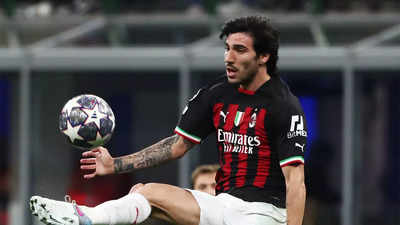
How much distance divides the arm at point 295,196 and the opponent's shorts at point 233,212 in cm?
22

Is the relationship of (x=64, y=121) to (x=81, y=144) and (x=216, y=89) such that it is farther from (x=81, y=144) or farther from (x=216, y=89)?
(x=216, y=89)

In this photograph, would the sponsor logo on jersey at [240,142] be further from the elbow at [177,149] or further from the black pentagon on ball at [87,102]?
the black pentagon on ball at [87,102]

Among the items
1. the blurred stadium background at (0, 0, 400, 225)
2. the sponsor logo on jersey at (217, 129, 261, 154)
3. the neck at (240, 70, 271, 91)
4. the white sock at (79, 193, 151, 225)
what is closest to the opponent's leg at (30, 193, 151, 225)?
the white sock at (79, 193, 151, 225)

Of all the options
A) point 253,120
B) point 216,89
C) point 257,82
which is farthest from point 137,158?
point 257,82

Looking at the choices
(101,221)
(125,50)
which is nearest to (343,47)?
(125,50)

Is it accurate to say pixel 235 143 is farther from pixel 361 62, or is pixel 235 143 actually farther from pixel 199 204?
pixel 361 62

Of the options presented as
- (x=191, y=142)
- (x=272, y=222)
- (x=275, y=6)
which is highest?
(x=275, y=6)

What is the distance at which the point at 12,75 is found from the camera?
49.7 ft

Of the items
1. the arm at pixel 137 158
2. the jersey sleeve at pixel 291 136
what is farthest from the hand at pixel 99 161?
the jersey sleeve at pixel 291 136

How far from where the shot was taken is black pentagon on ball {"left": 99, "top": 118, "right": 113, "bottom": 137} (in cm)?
723

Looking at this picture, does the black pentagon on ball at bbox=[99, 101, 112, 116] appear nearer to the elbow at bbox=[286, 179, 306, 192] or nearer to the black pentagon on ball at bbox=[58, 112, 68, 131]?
the black pentagon on ball at bbox=[58, 112, 68, 131]

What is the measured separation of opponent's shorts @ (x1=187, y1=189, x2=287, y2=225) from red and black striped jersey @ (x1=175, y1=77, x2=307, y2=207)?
0.18ft

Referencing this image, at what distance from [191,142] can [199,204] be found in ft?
1.82

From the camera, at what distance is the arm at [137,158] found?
23.9 feet
